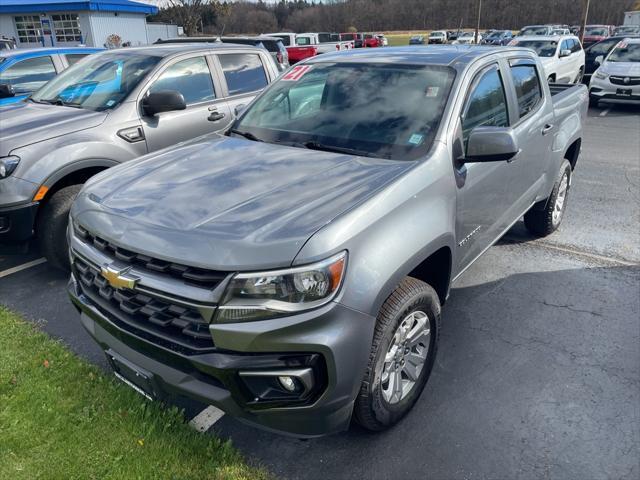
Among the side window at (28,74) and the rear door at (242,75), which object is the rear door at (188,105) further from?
the side window at (28,74)

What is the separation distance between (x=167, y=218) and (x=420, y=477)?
5.58 ft

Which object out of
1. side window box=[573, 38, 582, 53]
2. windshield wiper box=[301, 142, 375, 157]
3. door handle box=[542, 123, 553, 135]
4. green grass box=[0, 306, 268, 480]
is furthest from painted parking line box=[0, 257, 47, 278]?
side window box=[573, 38, 582, 53]

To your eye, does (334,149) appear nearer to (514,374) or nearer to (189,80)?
(514,374)

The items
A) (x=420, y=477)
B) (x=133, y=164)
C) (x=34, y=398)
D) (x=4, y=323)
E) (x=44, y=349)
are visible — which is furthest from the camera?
(x=4, y=323)

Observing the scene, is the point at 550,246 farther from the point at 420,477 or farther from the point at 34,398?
the point at 34,398

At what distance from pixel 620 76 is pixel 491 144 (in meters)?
12.5

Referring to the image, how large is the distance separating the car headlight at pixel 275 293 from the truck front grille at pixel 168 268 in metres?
0.09

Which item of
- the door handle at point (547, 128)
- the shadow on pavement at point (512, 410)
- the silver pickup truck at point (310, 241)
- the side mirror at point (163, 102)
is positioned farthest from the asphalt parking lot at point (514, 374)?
the side mirror at point (163, 102)

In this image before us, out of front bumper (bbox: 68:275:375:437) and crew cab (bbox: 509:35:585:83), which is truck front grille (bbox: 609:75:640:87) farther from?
front bumper (bbox: 68:275:375:437)

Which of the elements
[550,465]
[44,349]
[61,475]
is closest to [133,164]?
[44,349]

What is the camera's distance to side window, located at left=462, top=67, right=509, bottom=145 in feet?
10.5

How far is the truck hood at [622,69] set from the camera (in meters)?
12.6

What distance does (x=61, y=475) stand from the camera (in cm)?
239

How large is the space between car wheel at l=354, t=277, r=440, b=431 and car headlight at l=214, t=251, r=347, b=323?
42 centimetres
